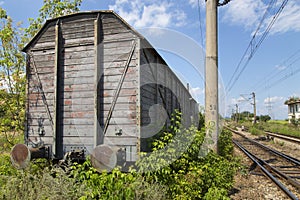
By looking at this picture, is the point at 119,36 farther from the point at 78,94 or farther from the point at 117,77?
the point at 78,94

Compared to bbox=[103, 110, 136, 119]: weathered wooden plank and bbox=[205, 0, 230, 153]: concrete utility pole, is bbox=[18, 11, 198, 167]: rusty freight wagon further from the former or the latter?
bbox=[205, 0, 230, 153]: concrete utility pole

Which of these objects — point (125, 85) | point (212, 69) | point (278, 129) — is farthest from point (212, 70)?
point (278, 129)

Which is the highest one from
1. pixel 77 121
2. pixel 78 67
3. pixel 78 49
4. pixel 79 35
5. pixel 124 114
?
pixel 79 35

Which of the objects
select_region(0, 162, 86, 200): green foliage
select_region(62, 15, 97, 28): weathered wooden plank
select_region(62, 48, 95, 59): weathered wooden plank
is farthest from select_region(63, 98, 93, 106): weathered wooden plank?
select_region(0, 162, 86, 200): green foliage

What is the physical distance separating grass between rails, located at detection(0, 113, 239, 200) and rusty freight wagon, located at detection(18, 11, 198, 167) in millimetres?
1001

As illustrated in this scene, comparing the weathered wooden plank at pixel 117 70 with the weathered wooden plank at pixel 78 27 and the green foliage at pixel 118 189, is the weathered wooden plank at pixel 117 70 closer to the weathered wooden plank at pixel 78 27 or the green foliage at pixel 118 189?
the weathered wooden plank at pixel 78 27

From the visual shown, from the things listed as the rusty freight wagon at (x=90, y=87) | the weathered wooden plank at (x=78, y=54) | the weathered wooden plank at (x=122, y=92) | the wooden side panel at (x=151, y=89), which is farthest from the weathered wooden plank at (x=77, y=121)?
the weathered wooden plank at (x=78, y=54)

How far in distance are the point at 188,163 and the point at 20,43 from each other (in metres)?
8.41

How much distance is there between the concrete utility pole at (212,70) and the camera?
23.3 feet

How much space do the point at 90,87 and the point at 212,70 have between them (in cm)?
352

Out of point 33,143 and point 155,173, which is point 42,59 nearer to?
point 33,143

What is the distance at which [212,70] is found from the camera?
7.21 m

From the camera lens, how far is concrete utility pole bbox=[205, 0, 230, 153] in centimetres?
712

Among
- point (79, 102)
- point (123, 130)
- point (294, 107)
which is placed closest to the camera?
point (123, 130)
